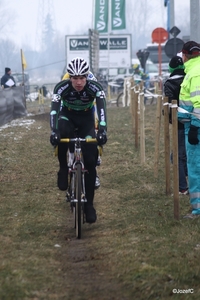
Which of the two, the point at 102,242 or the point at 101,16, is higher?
the point at 101,16

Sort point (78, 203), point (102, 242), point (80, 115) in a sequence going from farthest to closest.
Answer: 1. point (80, 115)
2. point (78, 203)
3. point (102, 242)

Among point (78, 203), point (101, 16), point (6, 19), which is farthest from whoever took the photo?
point (6, 19)

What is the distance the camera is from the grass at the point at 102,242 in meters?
6.00

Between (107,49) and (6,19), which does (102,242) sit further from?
(6,19)

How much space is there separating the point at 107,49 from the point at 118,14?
264 cm

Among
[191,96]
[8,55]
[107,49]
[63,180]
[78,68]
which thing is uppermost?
[78,68]

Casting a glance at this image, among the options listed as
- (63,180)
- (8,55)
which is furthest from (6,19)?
(63,180)

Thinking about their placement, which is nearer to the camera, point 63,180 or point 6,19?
point 63,180

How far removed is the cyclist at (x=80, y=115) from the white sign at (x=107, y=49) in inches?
1382

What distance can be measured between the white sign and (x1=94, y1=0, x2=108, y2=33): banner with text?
658 millimetres

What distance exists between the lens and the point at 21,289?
5.90 meters

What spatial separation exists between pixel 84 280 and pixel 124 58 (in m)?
40.6

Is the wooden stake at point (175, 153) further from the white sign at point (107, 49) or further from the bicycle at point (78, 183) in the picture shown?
the white sign at point (107, 49)

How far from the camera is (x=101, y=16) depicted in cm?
4322
